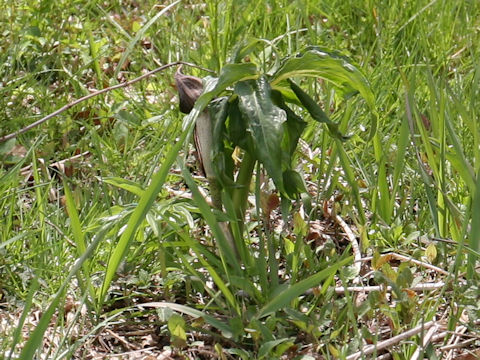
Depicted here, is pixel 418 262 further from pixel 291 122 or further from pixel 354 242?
pixel 291 122

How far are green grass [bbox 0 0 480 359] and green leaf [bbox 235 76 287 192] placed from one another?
0.14 m

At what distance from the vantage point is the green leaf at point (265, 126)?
5.93 ft

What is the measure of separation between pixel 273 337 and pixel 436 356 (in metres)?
0.38

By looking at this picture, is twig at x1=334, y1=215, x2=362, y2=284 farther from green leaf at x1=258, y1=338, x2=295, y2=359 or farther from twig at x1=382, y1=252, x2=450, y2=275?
green leaf at x1=258, y1=338, x2=295, y2=359

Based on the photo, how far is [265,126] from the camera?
182 cm

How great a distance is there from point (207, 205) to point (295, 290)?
0.91 feet

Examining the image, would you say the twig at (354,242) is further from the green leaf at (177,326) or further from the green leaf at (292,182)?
the green leaf at (177,326)

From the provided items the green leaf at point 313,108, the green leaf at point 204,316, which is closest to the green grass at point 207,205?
the green leaf at point 204,316

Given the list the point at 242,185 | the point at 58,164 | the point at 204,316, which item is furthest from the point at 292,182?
the point at 58,164

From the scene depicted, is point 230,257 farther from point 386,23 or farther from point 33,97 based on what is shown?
point 386,23

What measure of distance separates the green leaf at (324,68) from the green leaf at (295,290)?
0.42m

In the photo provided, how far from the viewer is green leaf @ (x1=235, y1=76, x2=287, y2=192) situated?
1.81m

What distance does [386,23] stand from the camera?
135 inches

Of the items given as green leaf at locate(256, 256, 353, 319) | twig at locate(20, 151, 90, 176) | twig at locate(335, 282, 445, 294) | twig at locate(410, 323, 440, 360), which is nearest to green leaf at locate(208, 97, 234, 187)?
green leaf at locate(256, 256, 353, 319)
